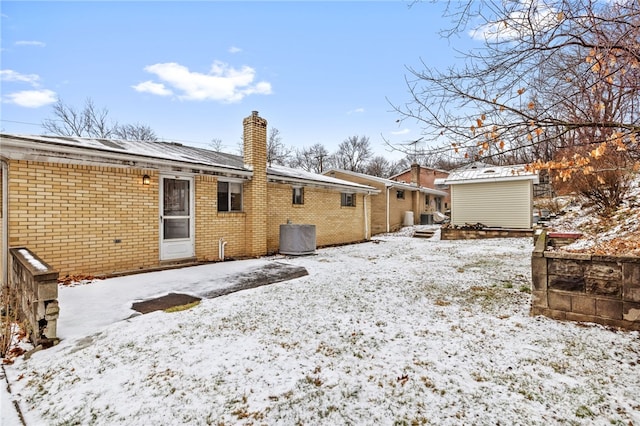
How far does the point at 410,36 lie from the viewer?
4.35 m

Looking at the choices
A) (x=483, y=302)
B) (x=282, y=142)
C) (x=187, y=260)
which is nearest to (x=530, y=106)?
(x=483, y=302)

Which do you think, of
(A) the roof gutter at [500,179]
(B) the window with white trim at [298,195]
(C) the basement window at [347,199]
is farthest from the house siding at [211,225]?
(A) the roof gutter at [500,179]

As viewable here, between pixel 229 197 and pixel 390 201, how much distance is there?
1367 cm

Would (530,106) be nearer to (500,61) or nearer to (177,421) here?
(500,61)

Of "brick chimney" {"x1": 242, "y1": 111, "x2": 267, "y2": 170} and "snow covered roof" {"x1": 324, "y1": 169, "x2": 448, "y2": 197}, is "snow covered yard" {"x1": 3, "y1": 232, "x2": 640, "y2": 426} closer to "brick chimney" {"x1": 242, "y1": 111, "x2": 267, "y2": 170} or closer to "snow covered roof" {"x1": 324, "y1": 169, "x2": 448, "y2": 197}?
"brick chimney" {"x1": 242, "y1": 111, "x2": 267, "y2": 170}

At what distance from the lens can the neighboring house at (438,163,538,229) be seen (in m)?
14.4

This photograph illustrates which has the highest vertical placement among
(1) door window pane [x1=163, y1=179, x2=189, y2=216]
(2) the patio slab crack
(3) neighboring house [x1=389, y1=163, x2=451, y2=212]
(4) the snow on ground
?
(3) neighboring house [x1=389, y1=163, x2=451, y2=212]

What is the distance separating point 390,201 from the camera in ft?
66.2

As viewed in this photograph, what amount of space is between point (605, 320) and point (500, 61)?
3.53 m

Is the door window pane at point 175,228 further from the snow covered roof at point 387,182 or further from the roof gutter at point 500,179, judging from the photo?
the snow covered roof at point 387,182

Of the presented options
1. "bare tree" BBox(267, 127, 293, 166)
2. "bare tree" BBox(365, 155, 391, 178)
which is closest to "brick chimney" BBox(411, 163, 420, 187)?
"bare tree" BBox(267, 127, 293, 166)

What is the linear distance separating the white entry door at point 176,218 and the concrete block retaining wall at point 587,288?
7687mm

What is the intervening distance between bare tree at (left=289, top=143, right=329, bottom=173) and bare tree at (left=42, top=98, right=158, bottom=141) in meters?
23.0

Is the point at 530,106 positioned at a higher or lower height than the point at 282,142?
lower
